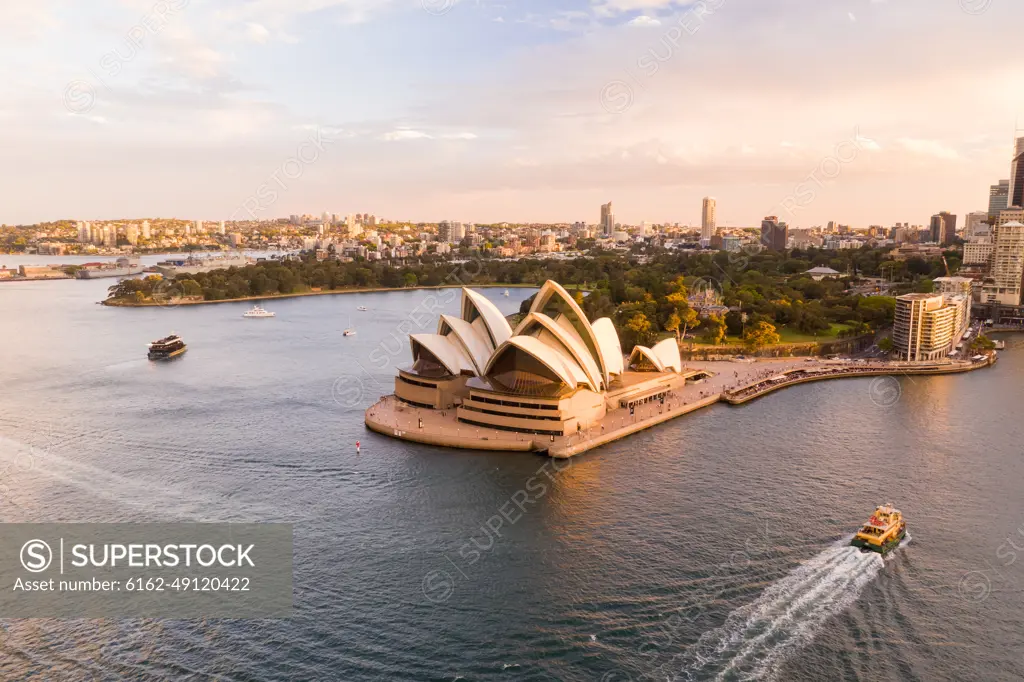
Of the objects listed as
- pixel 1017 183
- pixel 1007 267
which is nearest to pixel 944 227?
pixel 1017 183

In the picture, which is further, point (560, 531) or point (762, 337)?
point (762, 337)

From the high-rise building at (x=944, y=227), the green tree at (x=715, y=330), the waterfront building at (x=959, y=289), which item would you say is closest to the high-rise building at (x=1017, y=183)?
the high-rise building at (x=944, y=227)

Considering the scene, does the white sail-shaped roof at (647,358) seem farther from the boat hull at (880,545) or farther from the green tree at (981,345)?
the green tree at (981,345)

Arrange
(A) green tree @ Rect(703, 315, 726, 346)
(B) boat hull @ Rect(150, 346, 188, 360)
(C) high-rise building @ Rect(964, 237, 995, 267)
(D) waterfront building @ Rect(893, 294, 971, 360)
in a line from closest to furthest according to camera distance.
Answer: (D) waterfront building @ Rect(893, 294, 971, 360)
(B) boat hull @ Rect(150, 346, 188, 360)
(A) green tree @ Rect(703, 315, 726, 346)
(C) high-rise building @ Rect(964, 237, 995, 267)

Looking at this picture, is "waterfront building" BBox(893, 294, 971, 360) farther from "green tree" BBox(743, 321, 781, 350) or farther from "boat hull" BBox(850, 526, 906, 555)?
"boat hull" BBox(850, 526, 906, 555)

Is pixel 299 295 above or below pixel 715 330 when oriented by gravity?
below

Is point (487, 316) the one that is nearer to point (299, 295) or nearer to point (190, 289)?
point (190, 289)

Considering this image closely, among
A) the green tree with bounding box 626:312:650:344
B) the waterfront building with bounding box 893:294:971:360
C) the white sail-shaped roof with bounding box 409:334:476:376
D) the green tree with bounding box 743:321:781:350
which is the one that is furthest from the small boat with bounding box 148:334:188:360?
the waterfront building with bounding box 893:294:971:360
